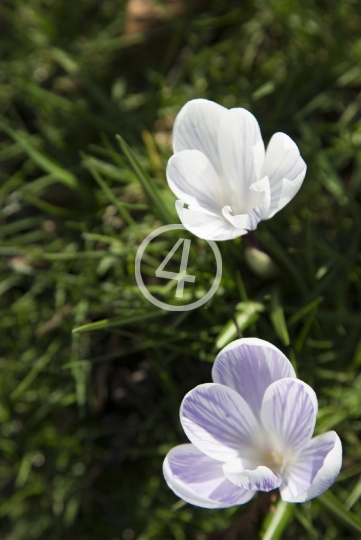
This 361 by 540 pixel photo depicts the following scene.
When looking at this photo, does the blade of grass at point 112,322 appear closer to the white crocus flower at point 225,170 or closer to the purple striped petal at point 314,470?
the white crocus flower at point 225,170

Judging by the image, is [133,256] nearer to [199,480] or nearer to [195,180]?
[195,180]

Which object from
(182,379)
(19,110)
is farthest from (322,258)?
(19,110)

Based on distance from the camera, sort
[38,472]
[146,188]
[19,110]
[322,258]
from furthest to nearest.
→ [19,110], [38,472], [322,258], [146,188]

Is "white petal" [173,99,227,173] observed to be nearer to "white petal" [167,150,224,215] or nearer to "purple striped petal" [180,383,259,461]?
"white petal" [167,150,224,215]

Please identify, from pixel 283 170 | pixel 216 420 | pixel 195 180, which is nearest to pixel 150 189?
pixel 195 180

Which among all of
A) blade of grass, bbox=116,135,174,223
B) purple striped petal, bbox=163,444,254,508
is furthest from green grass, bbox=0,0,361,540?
purple striped petal, bbox=163,444,254,508

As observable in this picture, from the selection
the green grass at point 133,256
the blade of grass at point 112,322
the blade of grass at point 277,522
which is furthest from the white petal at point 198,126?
the blade of grass at point 277,522

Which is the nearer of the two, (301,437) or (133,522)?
(301,437)

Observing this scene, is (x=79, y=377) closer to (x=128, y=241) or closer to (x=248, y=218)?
(x=128, y=241)

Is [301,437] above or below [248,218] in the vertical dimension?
below
